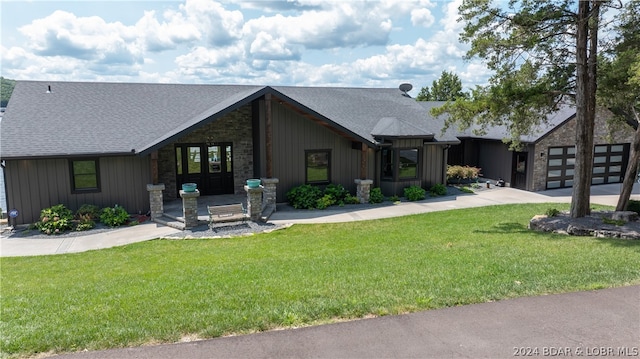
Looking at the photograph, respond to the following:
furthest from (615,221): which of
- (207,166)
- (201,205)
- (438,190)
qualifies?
(207,166)

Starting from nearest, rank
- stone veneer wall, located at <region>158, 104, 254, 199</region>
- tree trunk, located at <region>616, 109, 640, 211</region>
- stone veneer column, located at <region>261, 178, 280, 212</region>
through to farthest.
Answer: tree trunk, located at <region>616, 109, 640, 211</region> → stone veneer column, located at <region>261, 178, 280, 212</region> → stone veneer wall, located at <region>158, 104, 254, 199</region>

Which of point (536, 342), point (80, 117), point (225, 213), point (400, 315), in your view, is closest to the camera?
point (536, 342)

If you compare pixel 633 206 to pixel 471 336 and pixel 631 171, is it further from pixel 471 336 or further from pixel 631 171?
pixel 471 336

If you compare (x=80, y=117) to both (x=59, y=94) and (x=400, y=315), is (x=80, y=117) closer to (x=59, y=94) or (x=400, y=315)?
(x=59, y=94)

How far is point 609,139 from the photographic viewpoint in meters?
15.8

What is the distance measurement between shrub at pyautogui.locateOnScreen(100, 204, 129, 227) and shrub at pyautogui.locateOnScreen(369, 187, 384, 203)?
9618mm

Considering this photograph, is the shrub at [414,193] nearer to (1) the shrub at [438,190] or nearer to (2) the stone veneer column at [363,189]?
(1) the shrub at [438,190]

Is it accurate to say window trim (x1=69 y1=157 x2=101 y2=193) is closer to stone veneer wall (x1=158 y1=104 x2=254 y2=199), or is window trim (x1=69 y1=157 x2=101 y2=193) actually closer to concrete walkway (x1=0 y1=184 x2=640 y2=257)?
concrete walkway (x1=0 y1=184 x2=640 y2=257)

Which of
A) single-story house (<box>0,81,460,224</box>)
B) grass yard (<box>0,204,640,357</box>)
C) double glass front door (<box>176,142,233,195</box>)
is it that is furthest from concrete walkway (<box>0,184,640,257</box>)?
double glass front door (<box>176,142,233,195</box>)

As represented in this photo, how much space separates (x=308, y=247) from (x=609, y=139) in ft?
39.7

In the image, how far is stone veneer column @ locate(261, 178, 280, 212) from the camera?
54.6 feet

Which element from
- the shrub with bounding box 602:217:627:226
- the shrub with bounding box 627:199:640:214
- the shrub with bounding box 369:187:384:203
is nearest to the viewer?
the shrub with bounding box 602:217:627:226

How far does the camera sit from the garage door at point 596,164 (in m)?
21.9

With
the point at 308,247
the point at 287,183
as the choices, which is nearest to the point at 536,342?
the point at 308,247
